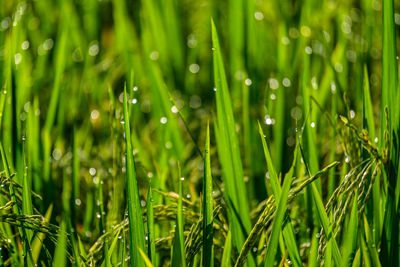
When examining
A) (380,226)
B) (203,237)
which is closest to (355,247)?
(380,226)

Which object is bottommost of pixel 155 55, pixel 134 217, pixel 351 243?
pixel 351 243

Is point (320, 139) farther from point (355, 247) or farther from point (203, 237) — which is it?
point (203, 237)

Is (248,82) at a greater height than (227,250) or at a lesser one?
greater

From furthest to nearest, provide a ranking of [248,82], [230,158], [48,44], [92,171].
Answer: [48,44] → [248,82] → [92,171] → [230,158]

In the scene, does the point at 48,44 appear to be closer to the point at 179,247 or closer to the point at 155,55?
the point at 155,55

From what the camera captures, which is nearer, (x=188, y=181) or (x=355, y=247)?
(x=355, y=247)

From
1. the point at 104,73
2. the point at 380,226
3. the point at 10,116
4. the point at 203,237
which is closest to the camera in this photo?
the point at 203,237

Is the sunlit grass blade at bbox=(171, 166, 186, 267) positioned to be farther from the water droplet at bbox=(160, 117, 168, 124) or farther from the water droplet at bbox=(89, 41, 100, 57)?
the water droplet at bbox=(89, 41, 100, 57)

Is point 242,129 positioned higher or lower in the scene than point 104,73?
lower

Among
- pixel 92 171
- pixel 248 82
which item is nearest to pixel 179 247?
pixel 92 171
